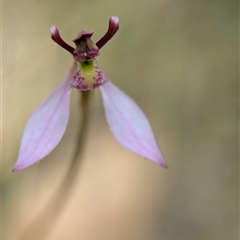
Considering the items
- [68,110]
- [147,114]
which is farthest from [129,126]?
[147,114]

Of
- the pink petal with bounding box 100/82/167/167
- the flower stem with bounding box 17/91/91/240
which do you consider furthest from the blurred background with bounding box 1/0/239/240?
the pink petal with bounding box 100/82/167/167

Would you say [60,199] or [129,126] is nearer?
[129,126]

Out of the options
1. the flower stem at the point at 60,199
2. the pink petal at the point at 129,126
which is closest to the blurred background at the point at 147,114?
the flower stem at the point at 60,199

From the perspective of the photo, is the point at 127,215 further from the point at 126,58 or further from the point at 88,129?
the point at 126,58

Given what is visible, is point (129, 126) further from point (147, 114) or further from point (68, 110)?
point (147, 114)

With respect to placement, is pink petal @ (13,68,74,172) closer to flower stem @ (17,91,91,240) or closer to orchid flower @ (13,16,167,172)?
orchid flower @ (13,16,167,172)

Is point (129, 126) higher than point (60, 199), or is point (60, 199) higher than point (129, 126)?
point (129, 126)

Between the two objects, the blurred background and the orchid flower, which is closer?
the orchid flower

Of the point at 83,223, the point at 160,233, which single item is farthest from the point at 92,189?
the point at 160,233
